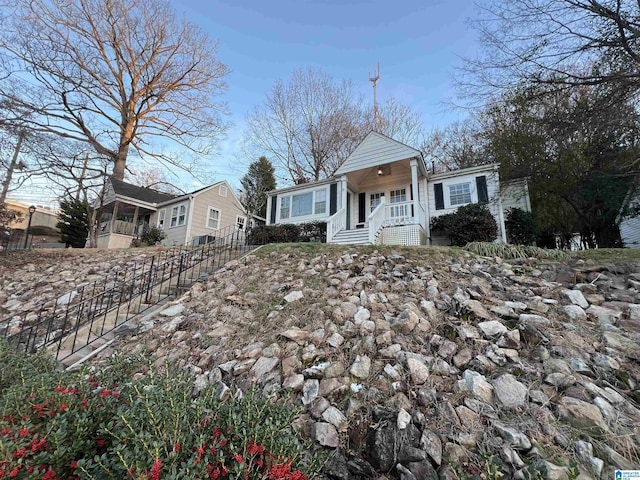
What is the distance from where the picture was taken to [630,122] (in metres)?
6.52

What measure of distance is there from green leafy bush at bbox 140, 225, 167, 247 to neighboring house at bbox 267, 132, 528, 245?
661 cm

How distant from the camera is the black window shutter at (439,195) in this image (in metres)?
10.0

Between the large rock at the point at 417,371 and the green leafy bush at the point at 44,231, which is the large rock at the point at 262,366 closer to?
the large rock at the point at 417,371

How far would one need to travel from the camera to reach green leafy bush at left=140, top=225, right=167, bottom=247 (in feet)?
47.3

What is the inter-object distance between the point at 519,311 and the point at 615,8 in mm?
6815

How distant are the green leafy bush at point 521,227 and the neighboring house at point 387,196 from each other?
1.62ft

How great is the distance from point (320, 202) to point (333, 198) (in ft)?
2.28

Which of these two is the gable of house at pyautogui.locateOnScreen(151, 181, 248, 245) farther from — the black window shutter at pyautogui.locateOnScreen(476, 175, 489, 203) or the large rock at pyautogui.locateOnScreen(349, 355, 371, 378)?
the large rock at pyautogui.locateOnScreen(349, 355, 371, 378)

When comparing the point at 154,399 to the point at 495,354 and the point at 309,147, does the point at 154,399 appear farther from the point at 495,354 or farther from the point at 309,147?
the point at 309,147

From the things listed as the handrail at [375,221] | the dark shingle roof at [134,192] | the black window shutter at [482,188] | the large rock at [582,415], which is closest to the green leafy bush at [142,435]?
the large rock at [582,415]

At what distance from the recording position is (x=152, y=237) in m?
14.5

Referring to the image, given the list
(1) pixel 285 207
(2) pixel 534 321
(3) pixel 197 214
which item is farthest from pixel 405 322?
(3) pixel 197 214

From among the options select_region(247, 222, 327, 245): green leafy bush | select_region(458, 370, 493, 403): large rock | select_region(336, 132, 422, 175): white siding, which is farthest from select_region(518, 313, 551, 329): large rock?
select_region(247, 222, 327, 245): green leafy bush

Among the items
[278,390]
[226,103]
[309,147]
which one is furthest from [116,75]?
[278,390]
